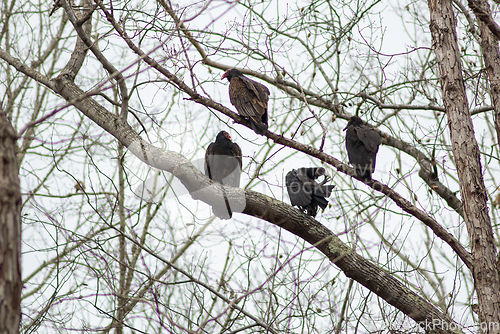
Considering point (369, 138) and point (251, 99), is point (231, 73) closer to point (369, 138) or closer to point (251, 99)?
point (251, 99)

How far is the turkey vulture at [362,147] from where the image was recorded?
11.9ft

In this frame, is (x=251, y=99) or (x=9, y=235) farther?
(x=251, y=99)

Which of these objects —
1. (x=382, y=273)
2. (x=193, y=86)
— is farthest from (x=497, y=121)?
(x=193, y=86)

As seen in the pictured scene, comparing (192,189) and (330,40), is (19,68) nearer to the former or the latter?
(192,189)

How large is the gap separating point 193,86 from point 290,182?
1.33 meters

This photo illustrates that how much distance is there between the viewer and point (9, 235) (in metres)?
1.22

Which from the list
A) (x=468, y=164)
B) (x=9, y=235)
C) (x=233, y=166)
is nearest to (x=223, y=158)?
(x=233, y=166)

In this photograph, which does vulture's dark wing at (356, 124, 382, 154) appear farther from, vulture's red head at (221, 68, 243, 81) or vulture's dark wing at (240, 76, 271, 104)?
vulture's red head at (221, 68, 243, 81)

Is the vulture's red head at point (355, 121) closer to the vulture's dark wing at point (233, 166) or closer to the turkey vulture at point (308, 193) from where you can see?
the turkey vulture at point (308, 193)

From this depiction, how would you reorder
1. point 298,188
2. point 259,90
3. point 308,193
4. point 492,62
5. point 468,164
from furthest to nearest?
1. point 259,90
2. point 298,188
3. point 308,193
4. point 492,62
5. point 468,164

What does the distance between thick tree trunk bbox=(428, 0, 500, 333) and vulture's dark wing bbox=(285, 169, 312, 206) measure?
1128 mm

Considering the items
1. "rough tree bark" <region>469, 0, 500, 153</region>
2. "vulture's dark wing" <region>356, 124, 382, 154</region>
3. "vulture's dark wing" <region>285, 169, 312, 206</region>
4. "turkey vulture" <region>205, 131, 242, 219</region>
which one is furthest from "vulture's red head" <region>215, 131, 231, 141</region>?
"rough tree bark" <region>469, 0, 500, 153</region>

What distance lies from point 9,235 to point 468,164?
9.06 feet

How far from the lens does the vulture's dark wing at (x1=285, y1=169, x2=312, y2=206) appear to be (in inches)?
144
